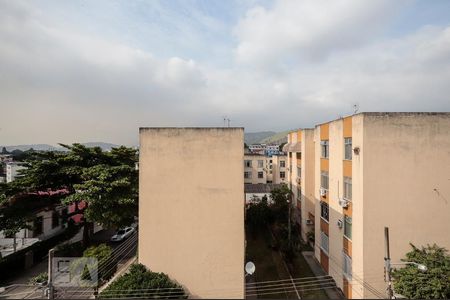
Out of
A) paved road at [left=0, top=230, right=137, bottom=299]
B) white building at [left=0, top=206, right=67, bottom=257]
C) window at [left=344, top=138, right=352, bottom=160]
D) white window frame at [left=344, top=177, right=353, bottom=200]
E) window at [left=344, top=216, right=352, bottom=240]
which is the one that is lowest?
paved road at [left=0, top=230, right=137, bottom=299]

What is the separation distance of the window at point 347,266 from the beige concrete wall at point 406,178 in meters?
1.90

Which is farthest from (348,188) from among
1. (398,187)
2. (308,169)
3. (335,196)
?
(308,169)

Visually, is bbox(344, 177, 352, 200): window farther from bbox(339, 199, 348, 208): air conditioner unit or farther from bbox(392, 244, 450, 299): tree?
bbox(392, 244, 450, 299): tree

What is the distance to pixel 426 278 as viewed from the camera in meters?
10.5

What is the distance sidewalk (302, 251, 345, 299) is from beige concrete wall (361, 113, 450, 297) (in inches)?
179

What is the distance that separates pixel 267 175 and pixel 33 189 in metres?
37.0

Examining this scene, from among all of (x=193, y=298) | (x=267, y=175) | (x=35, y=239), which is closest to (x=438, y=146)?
(x=193, y=298)

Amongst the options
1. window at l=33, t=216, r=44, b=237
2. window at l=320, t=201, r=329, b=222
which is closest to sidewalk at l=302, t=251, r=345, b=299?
window at l=320, t=201, r=329, b=222

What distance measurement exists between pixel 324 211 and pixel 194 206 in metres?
10.3

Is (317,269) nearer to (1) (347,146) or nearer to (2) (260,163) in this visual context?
(1) (347,146)

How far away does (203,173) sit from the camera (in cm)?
1191

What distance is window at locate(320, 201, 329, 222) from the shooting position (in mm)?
17694

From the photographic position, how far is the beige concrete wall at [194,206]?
11.7 metres

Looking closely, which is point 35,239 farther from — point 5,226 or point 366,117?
point 366,117
